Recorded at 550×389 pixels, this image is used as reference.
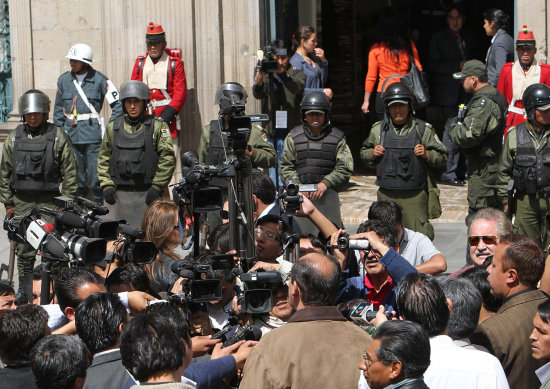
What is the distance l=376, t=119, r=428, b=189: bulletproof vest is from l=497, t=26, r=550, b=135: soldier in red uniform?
7.47 feet

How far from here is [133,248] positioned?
21.6ft

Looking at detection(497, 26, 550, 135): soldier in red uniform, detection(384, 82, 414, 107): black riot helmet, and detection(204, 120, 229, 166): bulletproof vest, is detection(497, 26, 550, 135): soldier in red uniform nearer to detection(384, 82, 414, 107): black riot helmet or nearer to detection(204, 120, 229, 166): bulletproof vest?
detection(384, 82, 414, 107): black riot helmet

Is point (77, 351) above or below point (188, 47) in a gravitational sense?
below

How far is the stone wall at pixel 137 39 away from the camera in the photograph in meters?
12.6

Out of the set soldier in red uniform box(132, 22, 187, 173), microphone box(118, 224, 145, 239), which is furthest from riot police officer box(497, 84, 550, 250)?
soldier in red uniform box(132, 22, 187, 173)

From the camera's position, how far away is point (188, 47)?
1252cm

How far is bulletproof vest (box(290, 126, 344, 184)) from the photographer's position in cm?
998

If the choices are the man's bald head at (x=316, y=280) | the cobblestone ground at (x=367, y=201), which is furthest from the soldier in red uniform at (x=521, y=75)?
the man's bald head at (x=316, y=280)

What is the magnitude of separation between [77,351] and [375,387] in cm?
152

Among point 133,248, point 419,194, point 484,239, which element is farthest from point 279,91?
point 133,248

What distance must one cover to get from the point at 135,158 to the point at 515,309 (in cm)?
538

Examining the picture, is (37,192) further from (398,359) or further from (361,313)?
(398,359)

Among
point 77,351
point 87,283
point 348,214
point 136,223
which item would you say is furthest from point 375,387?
point 348,214

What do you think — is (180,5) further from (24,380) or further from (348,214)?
(24,380)
